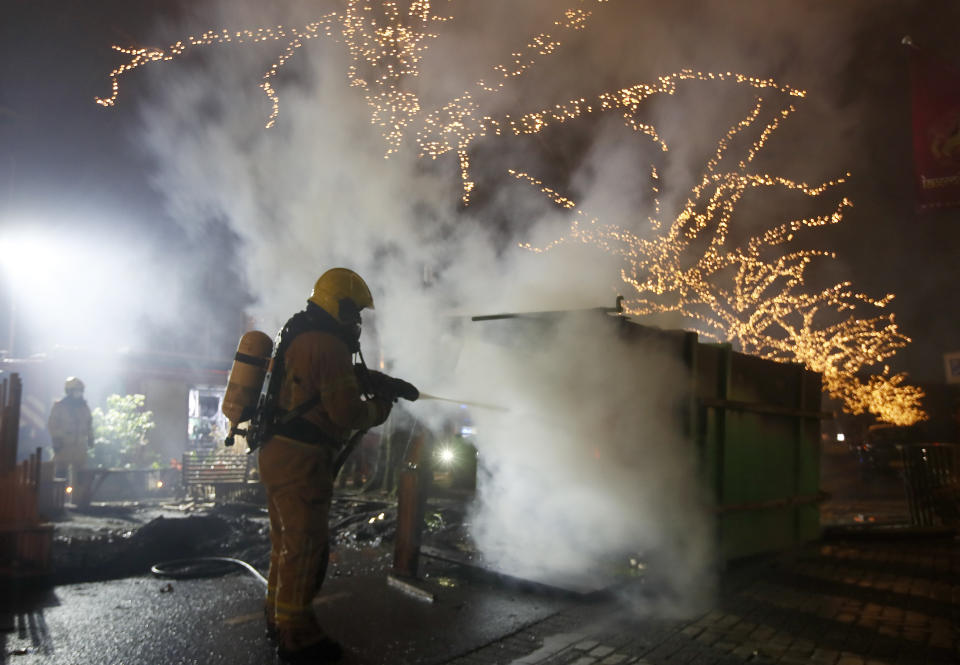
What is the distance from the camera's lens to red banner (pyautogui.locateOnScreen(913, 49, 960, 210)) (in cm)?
835

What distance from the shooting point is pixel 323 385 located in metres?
3.69

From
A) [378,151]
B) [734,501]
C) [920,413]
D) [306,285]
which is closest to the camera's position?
[734,501]

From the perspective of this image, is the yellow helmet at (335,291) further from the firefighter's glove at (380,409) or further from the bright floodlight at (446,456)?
the bright floodlight at (446,456)

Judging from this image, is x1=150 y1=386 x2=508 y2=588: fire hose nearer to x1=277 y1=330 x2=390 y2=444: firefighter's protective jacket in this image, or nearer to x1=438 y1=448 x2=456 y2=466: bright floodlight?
x1=277 y1=330 x2=390 y2=444: firefighter's protective jacket

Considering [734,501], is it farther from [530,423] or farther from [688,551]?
[530,423]

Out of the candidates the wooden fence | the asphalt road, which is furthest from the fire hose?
the wooden fence

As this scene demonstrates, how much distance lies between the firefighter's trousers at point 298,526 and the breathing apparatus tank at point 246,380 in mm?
338

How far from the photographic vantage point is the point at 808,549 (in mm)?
6914

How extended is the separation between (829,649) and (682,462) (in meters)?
1.96

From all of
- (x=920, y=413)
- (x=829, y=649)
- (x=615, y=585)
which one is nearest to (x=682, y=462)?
(x=615, y=585)

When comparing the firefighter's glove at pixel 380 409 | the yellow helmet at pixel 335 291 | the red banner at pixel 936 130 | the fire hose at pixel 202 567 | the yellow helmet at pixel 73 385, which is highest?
the red banner at pixel 936 130

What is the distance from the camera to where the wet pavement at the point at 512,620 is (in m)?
3.61

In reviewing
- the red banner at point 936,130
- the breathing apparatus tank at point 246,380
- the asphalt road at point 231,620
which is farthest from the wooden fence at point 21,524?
the red banner at point 936,130

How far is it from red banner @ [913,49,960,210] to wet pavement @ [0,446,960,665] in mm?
4960
